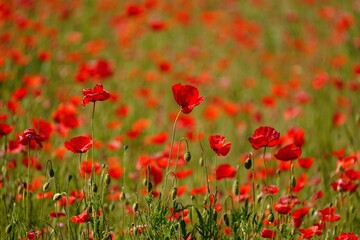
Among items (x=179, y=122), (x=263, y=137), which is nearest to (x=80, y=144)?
(x=263, y=137)

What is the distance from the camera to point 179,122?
3500 mm

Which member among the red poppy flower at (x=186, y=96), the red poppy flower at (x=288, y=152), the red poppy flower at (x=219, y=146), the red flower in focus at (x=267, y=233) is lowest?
the red flower in focus at (x=267, y=233)

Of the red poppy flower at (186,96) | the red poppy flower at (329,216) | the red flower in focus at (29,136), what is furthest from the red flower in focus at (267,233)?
the red flower in focus at (29,136)

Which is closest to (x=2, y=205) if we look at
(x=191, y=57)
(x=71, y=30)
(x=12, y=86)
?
(x=12, y=86)

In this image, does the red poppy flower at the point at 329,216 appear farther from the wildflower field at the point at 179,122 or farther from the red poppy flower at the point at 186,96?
the red poppy flower at the point at 186,96

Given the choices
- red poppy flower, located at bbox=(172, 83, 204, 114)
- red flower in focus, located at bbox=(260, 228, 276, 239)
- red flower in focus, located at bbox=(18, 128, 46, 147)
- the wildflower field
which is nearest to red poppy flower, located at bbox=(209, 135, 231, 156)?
the wildflower field

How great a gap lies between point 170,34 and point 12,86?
2.74 meters

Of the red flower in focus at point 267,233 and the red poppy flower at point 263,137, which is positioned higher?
the red poppy flower at point 263,137

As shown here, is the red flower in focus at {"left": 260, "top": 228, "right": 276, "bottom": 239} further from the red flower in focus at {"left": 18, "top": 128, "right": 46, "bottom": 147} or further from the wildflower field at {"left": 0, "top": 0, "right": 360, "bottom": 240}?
the red flower in focus at {"left": 18, "top": 128, "right": 46, "bottom": 147}

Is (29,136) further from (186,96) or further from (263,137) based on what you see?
(263,137)

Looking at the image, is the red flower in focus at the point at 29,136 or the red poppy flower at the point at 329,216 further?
the red poppy flower at the point at 329,216

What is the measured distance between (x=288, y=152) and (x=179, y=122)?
1.60 m

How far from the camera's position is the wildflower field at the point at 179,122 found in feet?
6.37

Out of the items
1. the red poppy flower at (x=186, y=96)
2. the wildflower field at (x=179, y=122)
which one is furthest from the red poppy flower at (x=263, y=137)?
the red poppy flower at (x=186, y=96)
